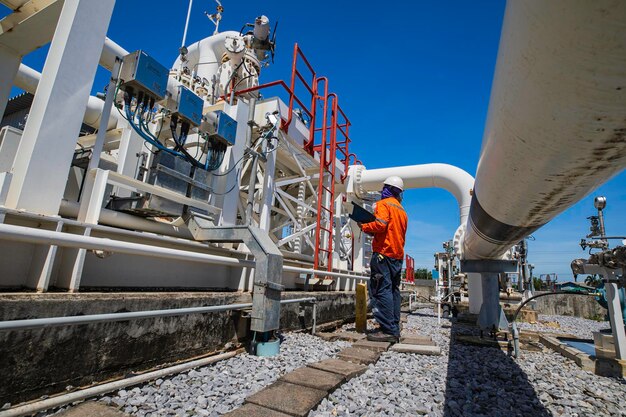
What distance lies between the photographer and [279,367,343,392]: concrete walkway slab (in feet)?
6.53

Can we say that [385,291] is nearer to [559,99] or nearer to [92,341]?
[92,341]

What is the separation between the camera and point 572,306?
1125 centimetres

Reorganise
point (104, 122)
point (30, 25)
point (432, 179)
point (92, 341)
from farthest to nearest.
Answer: point (432, 179) < point (30, 25) < point (104, 122) < point (92, 341)

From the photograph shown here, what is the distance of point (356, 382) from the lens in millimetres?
2229

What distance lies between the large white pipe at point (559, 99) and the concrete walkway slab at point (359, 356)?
6.90ft

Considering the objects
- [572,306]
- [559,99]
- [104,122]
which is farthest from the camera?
[572,306]

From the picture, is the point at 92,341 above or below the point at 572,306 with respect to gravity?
below

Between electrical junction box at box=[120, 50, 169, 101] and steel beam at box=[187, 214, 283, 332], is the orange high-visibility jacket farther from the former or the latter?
electrical junction box at box=[120, 50, 169, 101]

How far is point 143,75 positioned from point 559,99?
2843 mm

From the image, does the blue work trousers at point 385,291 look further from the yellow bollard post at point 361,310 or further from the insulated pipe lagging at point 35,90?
the insulated pipe lagging at point 35,90

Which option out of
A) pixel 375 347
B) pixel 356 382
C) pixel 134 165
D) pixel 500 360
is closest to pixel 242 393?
pixel 356 382

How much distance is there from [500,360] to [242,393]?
2.56 metres

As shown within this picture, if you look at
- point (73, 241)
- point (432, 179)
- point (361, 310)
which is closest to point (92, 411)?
point (73, 241)

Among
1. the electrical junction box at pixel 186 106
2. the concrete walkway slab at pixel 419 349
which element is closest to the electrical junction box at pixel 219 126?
the electrical junction box at pixel 186 106
